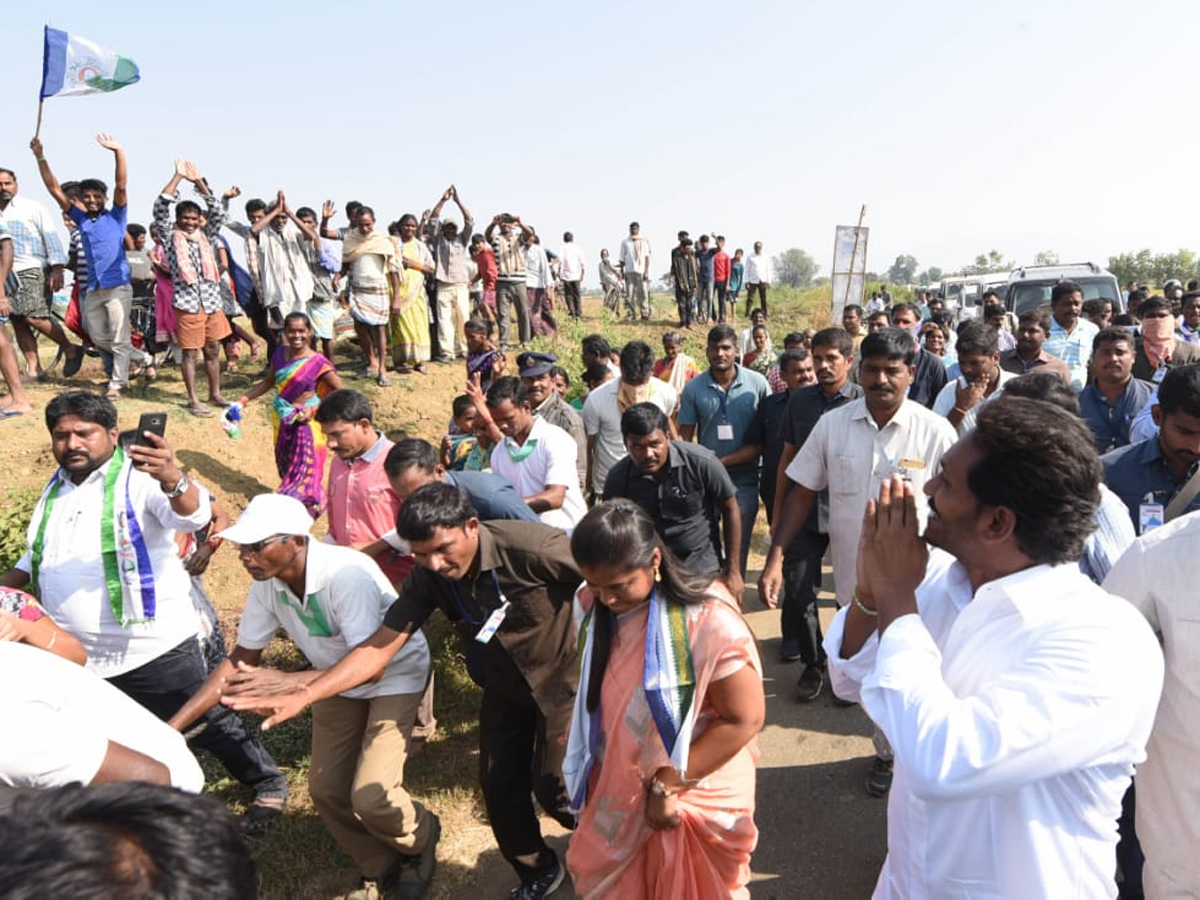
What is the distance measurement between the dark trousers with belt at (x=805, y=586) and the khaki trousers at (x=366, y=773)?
233 centimetres

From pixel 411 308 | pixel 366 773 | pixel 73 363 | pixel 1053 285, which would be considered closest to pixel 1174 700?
pixel 366 773

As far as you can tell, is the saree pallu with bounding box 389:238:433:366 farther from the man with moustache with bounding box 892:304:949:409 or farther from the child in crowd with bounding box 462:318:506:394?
the man with moustache with bounding box 892:304:949:409

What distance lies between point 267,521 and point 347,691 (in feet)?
2.36

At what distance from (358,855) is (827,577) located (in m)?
4.30

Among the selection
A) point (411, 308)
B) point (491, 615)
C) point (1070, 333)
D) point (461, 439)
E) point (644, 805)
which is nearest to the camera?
point (644, 805)

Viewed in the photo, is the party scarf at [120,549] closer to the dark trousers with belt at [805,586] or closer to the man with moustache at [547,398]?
the man with moustache at [547,398]

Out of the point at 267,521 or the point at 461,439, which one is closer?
the point at 267,521

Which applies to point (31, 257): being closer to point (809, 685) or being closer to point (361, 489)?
point (361, 489)

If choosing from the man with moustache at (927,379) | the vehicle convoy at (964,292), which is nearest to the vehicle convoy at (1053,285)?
the vehicle convoy at (964,292)

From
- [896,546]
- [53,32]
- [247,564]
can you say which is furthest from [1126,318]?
[53,32]

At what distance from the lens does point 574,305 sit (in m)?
16.1

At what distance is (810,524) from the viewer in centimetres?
426

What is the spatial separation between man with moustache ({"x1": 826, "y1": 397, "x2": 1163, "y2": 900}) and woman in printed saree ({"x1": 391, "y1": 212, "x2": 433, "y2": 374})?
8305mm

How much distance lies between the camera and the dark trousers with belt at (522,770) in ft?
9.21
